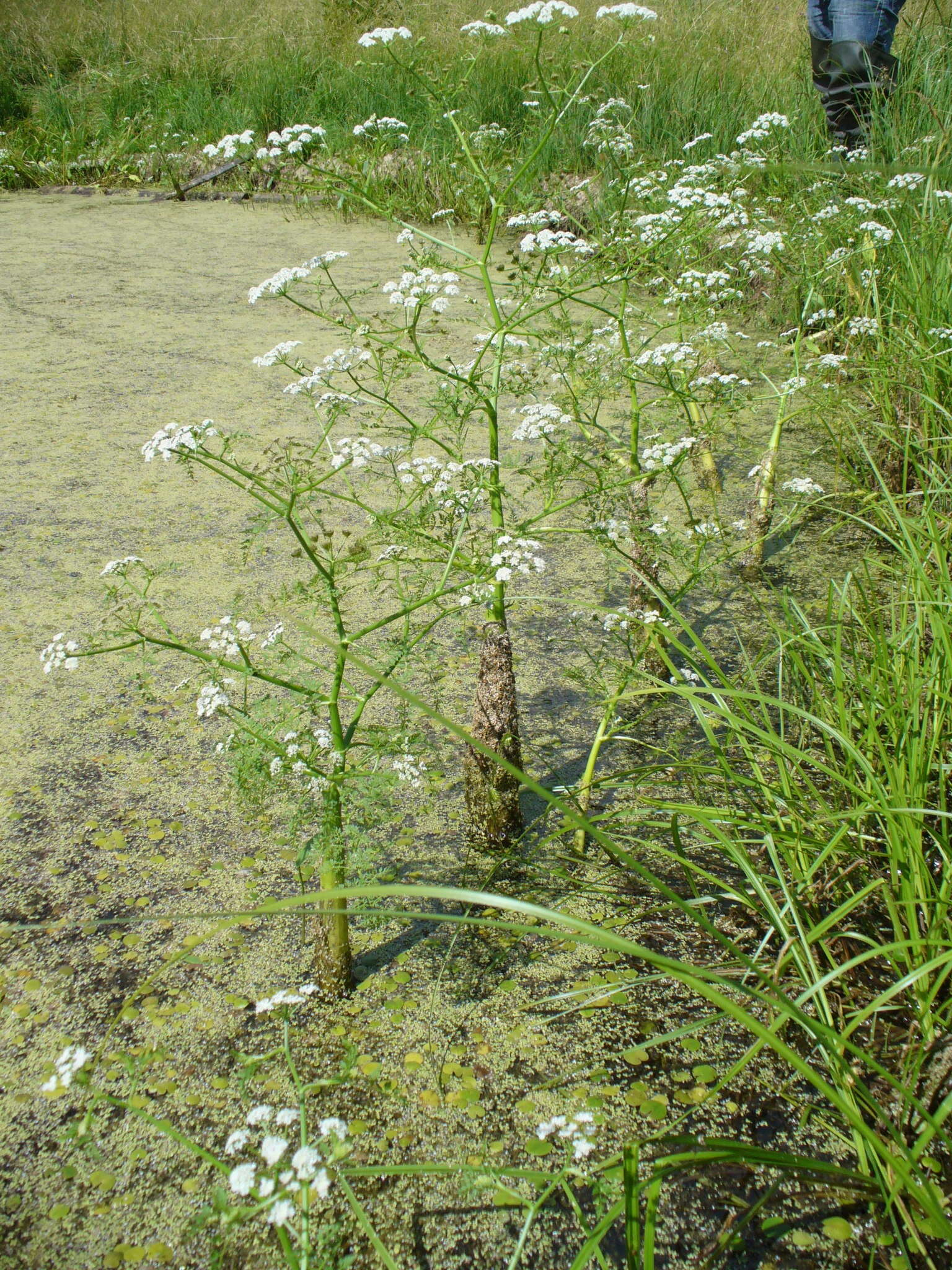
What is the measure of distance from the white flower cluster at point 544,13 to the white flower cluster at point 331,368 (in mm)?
440

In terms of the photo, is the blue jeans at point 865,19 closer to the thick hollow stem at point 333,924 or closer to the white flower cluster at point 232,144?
the white flower cluster at point 232,144

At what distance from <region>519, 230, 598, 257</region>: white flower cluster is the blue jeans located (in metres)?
2.19

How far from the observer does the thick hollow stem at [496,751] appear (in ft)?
4.35

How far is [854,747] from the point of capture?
107 centimetres

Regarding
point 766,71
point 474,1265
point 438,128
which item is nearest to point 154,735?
point 474,1265

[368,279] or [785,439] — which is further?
[368,279]

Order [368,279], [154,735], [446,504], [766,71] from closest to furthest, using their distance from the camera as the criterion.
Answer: [446,504] → [154,735] → [368,279] → [766,71]

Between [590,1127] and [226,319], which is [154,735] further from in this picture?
[226,319]

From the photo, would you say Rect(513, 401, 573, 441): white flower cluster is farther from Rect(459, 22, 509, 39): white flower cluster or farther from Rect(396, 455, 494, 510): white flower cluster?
Rect(459, 22, 509, 39): white flower cluster

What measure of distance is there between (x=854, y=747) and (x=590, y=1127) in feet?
1.54

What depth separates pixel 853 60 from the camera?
10.3 feet

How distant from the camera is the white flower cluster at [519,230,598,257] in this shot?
4.49 ft

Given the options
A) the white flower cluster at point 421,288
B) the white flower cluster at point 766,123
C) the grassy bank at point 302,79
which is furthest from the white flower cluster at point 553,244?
the grassy bank at point 302,79

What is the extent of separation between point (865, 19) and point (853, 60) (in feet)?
0.38
